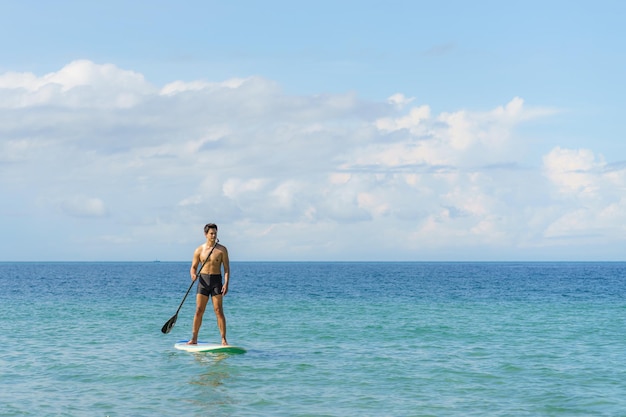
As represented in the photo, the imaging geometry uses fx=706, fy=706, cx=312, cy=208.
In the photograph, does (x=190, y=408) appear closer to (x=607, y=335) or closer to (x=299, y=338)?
(x=299, y=338)

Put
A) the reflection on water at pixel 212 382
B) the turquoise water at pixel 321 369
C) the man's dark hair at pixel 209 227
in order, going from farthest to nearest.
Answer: the man's dark hair at pixel 209 227 < the reflection on water at pixel 212 382 < the turquoise water at pixel 321 369

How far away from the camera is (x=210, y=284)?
1744cm

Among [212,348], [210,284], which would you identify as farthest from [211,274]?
[212,348]

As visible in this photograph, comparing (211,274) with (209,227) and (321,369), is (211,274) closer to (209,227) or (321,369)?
(209,227)

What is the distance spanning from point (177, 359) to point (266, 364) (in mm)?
2256

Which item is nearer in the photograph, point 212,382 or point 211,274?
point 212,382

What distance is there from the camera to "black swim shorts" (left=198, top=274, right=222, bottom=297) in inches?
684

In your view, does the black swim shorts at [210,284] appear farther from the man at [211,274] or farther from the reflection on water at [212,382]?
the reflection on water at [212,382]

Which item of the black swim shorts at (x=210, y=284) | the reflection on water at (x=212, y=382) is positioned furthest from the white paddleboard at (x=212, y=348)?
the black swim shorts at (x=210, y=284)

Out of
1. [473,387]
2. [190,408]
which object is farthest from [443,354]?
[190,408]

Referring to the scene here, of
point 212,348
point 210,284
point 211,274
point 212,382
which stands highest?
point 211,274

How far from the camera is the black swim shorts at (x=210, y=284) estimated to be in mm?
17375

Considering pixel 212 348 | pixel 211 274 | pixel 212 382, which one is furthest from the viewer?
pixel 211 274

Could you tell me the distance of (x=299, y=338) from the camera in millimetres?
21234
